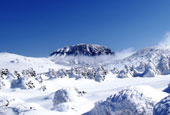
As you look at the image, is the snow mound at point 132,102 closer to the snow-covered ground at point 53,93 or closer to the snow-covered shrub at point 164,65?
the snow-covered ground at point 53,93

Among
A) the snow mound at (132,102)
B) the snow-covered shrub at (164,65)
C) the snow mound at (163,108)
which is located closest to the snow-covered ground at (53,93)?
the snow mound at (132,102)

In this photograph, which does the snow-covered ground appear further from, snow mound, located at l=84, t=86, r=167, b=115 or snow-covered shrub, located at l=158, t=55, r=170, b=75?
snow-covered shrub, located at l=158, t=55, r=170, b=75

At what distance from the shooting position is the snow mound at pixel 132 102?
6996 millimetres

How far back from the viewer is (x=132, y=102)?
7.09 m

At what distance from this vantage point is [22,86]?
31.6m

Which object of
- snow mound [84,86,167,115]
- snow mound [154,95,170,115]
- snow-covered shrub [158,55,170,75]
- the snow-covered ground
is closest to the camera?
snow mound [154,95,170,115]

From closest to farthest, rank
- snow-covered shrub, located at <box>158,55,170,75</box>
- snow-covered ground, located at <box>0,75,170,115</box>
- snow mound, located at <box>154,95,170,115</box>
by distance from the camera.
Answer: snow mound, located at <box>154,95,170,115</box> < snow-covered ground, located at <box>0,75,170,115</box> < snow-covered shrub, located at <box>158,55,170,75</box>

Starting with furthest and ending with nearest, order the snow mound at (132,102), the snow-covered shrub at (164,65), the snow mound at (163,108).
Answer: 1. the snow-covered shrub at (164,65)
2. the snow mound at (132,102)
3. the snow mound at (163,108)

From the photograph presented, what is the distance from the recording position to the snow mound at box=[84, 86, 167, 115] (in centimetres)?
700

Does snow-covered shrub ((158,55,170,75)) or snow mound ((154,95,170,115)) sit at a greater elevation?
snow-covered shrub ((158,55,170,75))

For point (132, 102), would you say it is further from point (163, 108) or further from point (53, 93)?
point (53, 93)

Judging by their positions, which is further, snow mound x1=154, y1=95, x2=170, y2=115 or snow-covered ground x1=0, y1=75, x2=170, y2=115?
snow-covered ground x1=0, y1=75, x2=170, y2=115

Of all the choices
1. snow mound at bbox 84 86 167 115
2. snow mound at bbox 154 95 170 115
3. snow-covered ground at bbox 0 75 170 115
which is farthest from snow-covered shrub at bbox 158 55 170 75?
snow mound at bbox 154 95 170 115

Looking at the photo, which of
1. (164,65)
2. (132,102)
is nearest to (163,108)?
(132,102)
